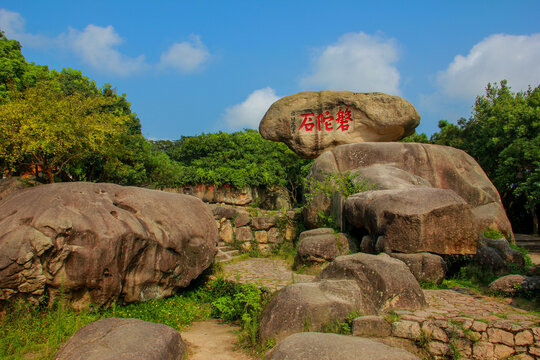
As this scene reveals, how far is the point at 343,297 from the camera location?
510 cm

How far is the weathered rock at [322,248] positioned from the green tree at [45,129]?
5477mm

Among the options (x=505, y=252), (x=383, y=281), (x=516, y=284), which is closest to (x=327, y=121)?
(x=505, y=252)

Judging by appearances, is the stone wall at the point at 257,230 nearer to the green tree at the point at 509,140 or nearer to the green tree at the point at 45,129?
the green tree at the point at 45,129

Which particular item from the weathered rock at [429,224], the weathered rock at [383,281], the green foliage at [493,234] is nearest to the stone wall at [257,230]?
the green foliage at [493,234]

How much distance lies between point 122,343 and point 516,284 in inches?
216

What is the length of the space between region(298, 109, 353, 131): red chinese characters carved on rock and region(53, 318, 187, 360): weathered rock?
9.63m

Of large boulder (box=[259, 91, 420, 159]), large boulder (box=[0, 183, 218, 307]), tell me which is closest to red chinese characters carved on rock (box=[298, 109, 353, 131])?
large boulder (box=[259, 91, 420, 159])

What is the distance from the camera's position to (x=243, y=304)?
6520 millimetres

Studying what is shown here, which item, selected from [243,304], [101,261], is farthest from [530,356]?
[101,261]

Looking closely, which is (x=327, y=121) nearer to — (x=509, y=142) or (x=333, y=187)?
(x=333, y=187)

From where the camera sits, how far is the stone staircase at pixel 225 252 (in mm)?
11841

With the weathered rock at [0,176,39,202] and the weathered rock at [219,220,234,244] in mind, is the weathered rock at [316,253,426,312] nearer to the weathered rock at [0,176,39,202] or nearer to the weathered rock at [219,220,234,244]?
the weathered rock at [0,176,39,202]

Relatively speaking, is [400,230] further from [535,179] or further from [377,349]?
[535,179]

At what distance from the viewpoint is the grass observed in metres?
4.79
